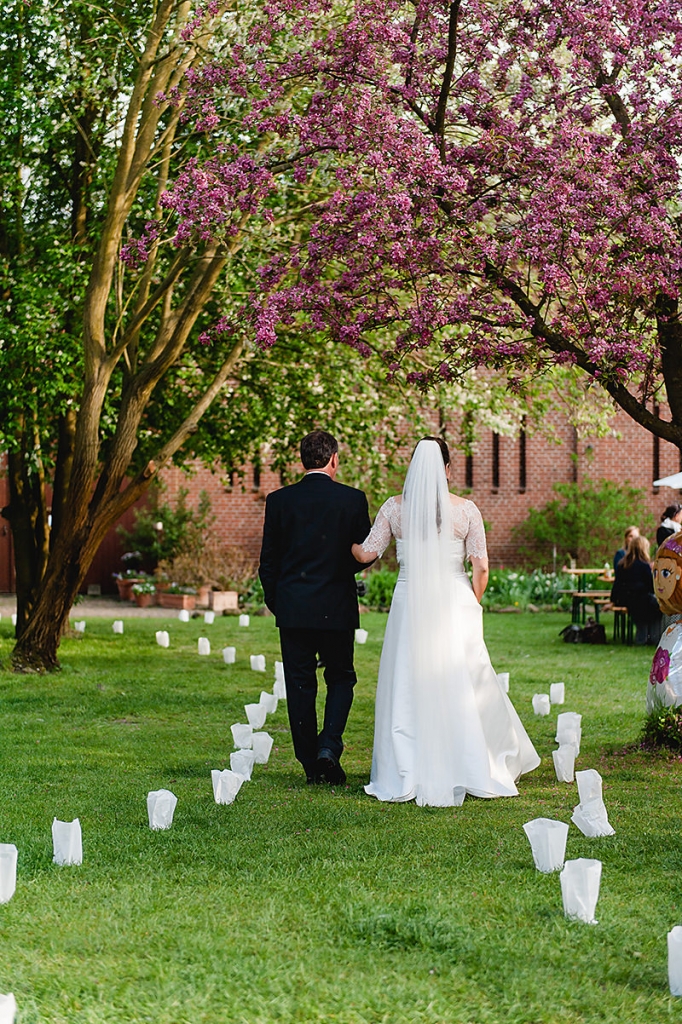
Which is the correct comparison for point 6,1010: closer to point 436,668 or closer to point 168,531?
point 436,668

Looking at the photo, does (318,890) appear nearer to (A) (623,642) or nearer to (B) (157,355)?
(B) (157,355)

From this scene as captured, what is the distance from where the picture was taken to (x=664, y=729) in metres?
7.32

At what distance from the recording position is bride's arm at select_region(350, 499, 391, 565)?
650cm

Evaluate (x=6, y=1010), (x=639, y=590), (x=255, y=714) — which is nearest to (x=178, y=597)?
(x=639, y=590)

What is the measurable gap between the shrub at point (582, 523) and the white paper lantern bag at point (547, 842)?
20774mm

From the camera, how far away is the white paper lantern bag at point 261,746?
6938 millimetres

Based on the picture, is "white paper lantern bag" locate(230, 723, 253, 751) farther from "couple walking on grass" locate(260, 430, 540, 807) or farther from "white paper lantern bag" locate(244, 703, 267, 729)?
"white paper lantern bag" locate(244, 703, 267, 729)

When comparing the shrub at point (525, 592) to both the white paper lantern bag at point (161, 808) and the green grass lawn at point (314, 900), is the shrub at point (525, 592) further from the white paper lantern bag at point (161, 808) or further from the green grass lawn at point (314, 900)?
the white paper lantern bag at point (161, 808)

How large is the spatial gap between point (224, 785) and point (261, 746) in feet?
3.54

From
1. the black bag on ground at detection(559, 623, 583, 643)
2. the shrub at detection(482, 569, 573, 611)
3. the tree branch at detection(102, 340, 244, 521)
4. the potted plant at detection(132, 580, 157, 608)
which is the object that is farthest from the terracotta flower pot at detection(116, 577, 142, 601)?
the tree branch at detection(102, 340, 244, 521)

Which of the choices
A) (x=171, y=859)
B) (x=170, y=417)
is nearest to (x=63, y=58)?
(x=170, y=417)

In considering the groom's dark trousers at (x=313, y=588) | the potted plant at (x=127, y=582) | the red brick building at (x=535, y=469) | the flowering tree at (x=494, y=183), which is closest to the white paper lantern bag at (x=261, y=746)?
the groom's dark trousers at (x=313, y=588)

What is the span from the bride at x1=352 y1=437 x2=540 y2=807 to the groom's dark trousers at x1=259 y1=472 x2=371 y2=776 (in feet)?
0.50

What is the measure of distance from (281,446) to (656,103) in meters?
7.95
